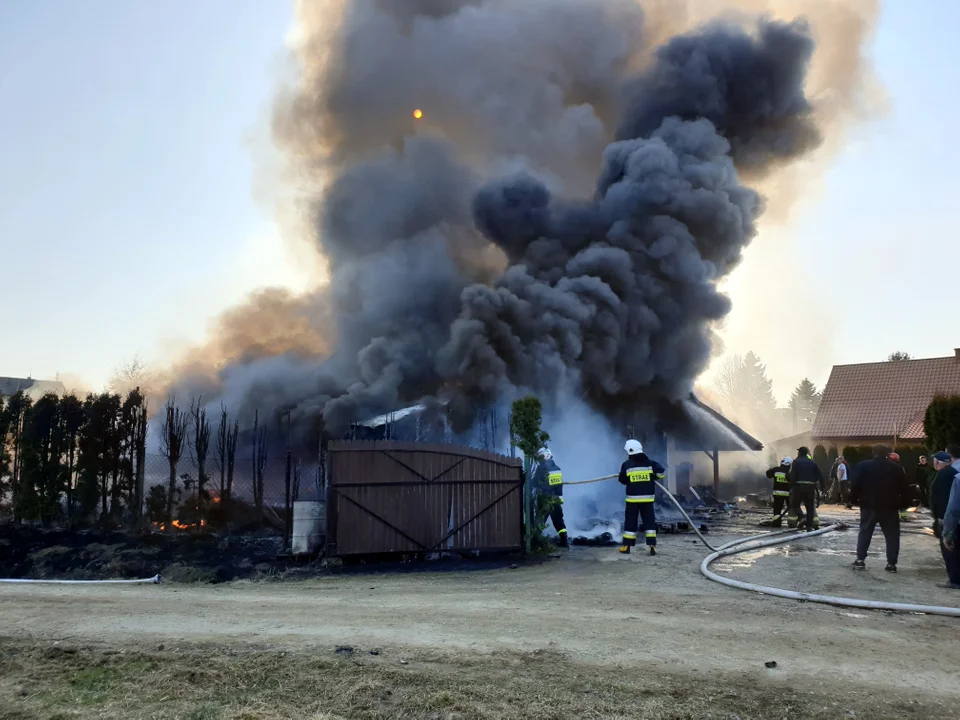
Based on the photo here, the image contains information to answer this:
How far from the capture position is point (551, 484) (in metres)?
11.9

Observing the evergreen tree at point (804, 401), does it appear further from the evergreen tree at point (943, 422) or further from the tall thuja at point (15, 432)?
the tall thuja at point (15, 432)

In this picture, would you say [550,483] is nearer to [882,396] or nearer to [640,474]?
[640,474]

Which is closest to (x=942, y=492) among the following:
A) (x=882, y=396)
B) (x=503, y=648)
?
(x=503, y=648)

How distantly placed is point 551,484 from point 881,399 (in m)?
28.2

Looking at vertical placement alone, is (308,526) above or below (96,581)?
above

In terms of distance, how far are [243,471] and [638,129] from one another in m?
18.7

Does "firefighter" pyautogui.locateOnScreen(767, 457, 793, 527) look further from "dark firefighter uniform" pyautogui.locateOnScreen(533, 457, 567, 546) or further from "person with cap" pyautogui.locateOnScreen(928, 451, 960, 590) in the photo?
"person with cap" pyautogui.locateOnScreen(928, 451, 960, 590)

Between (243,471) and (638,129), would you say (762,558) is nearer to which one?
(243,471)

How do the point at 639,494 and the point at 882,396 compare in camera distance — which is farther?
the point at 882,396

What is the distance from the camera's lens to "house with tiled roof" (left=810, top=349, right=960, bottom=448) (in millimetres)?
31734

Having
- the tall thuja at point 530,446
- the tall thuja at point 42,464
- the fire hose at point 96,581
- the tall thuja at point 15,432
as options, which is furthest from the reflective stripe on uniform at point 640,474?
the tall thuja at point 15,432

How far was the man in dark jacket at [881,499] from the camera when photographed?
882 centimetres

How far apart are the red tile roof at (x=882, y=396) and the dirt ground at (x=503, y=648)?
2659 cm

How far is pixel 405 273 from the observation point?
88.5ft
